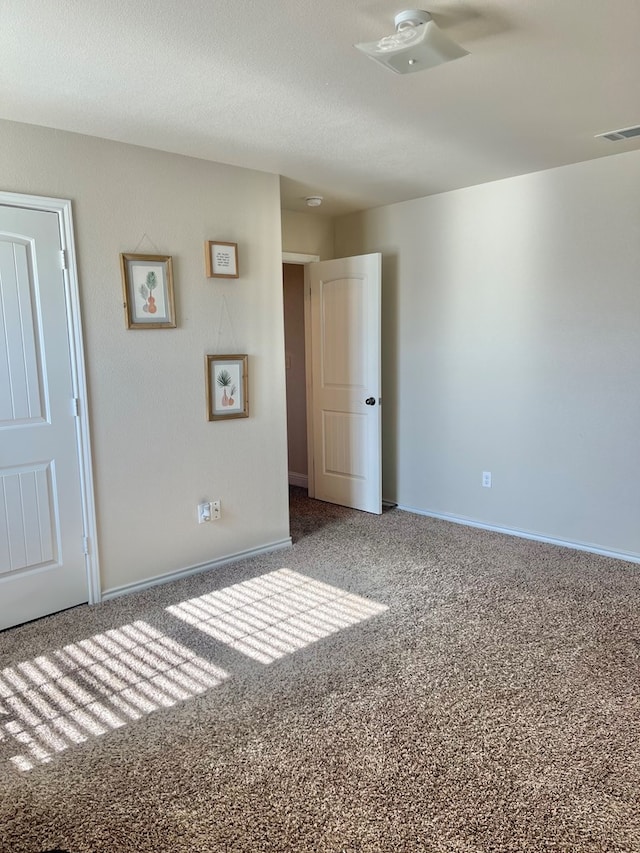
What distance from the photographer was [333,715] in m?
2.16

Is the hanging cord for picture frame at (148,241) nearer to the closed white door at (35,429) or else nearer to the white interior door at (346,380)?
the closed white door at (35,429)

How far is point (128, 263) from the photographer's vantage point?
3.04 meters

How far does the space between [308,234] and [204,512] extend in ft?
8.43

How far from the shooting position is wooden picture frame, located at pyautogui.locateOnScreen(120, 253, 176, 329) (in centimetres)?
304

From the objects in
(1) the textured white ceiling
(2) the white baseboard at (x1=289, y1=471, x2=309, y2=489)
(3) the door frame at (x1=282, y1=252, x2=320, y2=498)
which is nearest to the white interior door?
(3) the door frame at (x1=282, y1=252, x2=320, y2=498)

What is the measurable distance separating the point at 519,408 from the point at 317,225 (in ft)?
7.57

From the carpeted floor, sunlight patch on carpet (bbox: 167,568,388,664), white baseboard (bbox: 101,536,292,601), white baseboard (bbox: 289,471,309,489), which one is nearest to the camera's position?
the carpeted floor

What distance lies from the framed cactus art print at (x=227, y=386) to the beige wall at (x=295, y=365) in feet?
6.45

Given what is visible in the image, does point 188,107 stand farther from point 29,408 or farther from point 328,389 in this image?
point 328,389

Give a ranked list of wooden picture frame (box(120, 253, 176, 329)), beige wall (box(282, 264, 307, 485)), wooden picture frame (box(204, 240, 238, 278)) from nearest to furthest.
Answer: wooden picture frame (box(120, 253, 176, 329))
wooden picture frame (box(204, 240, 238, 278))
beige wall (box(282, 264, 307, 485))

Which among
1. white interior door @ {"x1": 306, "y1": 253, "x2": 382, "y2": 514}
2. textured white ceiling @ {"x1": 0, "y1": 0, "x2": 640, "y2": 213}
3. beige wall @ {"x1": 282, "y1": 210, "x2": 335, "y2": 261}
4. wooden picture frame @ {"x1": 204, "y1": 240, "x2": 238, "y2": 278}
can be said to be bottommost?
white interior door @ {"x1": 306, "y1": 253, "x2": 382, "y2": 514}

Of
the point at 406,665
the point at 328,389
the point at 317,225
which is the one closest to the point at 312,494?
the point at 328,389

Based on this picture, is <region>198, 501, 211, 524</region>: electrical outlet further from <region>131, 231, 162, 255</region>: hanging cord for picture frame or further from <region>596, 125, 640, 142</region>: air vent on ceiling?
<region>596, 125, 640, 142</region>: air vent on ceiling

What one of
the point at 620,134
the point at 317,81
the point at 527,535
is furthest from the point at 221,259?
the point at 527,535
